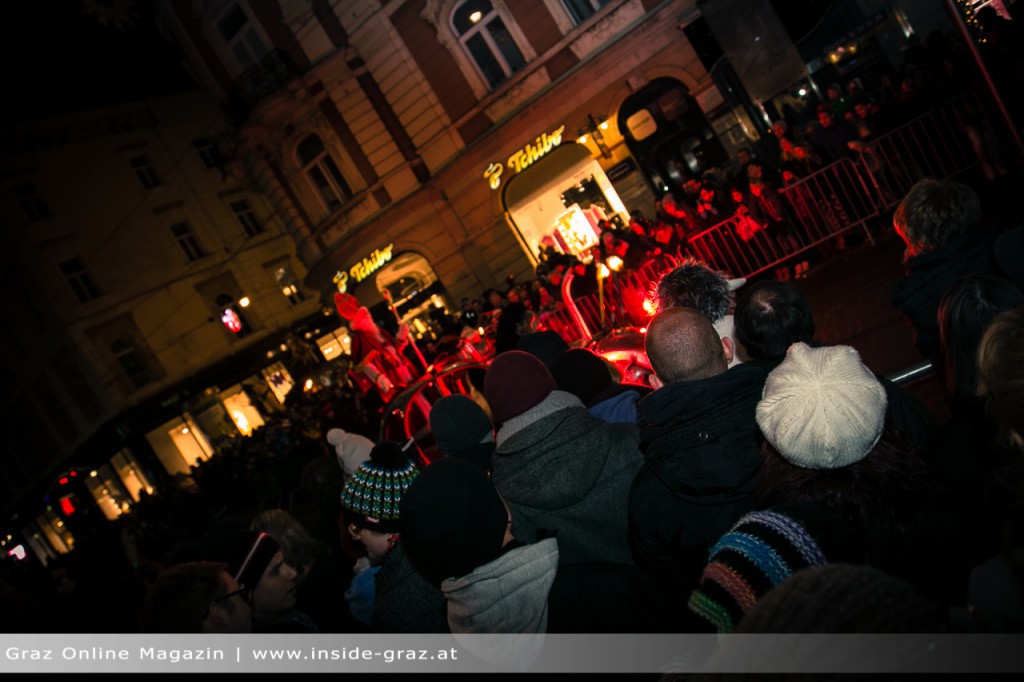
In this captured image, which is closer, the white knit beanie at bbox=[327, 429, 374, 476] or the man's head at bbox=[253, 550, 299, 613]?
the man's head at bbox=[253, 550, 299, 613]

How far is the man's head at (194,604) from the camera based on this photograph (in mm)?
2621

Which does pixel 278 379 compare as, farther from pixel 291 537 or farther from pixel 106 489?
pixel 291 537

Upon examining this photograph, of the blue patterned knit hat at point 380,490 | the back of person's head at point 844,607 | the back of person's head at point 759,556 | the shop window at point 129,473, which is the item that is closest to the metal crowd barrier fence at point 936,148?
the blue patterned knit hat at point 380,490

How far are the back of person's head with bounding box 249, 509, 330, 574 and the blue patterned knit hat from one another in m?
1.14

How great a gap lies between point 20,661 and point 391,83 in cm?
1830

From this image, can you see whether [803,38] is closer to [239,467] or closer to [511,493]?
[511,493]

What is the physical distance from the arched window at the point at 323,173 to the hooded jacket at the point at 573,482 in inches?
783

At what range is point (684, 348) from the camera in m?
2.42

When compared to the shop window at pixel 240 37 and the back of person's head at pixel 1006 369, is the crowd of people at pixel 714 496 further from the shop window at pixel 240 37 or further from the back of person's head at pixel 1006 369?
the shop window at pixel 240 37

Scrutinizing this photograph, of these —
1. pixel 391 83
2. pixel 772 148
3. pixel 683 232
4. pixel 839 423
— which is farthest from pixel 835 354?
pixel 391 83

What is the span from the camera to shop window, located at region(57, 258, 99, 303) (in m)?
26.1

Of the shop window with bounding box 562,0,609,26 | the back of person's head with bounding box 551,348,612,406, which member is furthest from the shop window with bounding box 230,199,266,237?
the back of person's head with bounding box 551,348,612,406

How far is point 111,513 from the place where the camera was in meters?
28.6

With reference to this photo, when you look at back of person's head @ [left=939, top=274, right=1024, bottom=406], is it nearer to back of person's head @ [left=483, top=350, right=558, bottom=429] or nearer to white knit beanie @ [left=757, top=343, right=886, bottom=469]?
white knit beanie @ [left=757, top=343, right=886, bottom=469]
